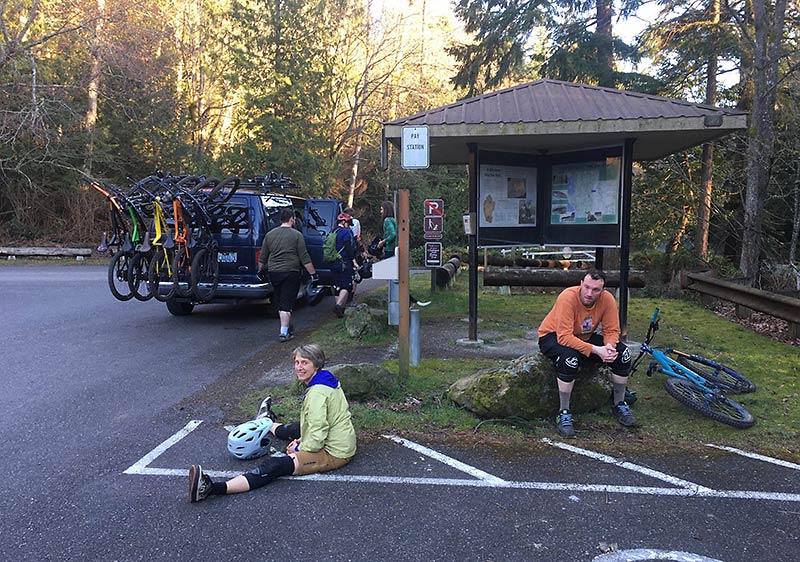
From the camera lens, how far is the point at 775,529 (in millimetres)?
3199

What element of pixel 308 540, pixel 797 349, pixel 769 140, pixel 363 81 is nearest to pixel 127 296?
pixel 308 540

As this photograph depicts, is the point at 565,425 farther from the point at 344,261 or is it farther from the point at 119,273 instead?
the point at 119,273

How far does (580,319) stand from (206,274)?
19.5 feet

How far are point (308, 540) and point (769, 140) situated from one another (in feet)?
40.5

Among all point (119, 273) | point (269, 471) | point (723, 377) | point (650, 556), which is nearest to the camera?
point (650, 556)

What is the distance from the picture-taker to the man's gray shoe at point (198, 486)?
3.46m

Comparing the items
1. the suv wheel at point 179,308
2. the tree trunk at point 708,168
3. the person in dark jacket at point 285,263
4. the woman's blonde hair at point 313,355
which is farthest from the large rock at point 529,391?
the tree trunk at point 708,168

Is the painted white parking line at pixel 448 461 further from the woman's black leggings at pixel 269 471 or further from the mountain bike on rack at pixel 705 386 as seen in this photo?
the mountain bike on rack at pixel 705 386

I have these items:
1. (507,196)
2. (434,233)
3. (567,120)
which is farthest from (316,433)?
(507,196)

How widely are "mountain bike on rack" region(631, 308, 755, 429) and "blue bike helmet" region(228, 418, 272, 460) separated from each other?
144 inches

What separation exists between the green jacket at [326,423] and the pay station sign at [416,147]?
8.55 ft

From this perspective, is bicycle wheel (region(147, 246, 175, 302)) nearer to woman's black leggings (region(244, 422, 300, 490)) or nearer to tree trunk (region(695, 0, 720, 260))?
woman's black leggings (region(244, 422, 300, 490))

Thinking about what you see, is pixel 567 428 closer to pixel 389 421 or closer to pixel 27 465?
pixel 389 421

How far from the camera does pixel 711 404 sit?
497 centimetres
